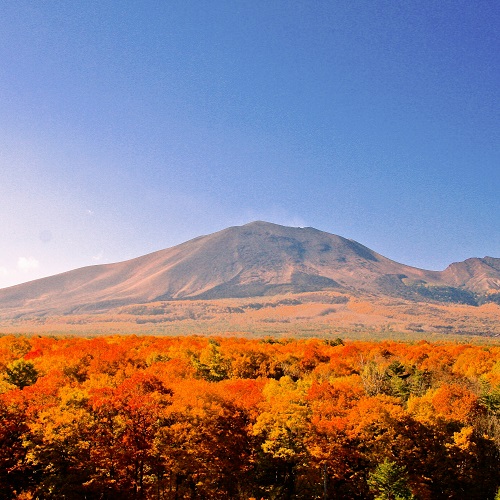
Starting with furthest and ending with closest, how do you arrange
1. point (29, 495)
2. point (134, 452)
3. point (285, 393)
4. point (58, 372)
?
point (58, 372), point (285, 393), point (134, 452), point (29, 495)

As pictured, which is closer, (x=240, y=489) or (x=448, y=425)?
(x=240, y=489)

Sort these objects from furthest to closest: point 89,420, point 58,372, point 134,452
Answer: point 58,372, point 89,420, point 134,452

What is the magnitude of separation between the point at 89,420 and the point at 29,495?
7.27m

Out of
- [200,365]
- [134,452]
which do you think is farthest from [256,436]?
[200,365]

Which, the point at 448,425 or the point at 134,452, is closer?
the point at 134,452

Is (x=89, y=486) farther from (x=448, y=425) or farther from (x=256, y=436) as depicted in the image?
(x=448, y=425)

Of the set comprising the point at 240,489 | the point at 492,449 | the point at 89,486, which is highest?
the point at 89,486

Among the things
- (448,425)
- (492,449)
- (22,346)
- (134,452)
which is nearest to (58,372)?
(134,452)

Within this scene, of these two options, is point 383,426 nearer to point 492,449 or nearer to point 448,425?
point 448,425

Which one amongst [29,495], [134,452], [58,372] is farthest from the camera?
[58,372]

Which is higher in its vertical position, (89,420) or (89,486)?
(89,420)

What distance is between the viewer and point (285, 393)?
51812mm

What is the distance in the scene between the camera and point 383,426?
152 feet

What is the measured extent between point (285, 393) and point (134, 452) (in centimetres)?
2022
